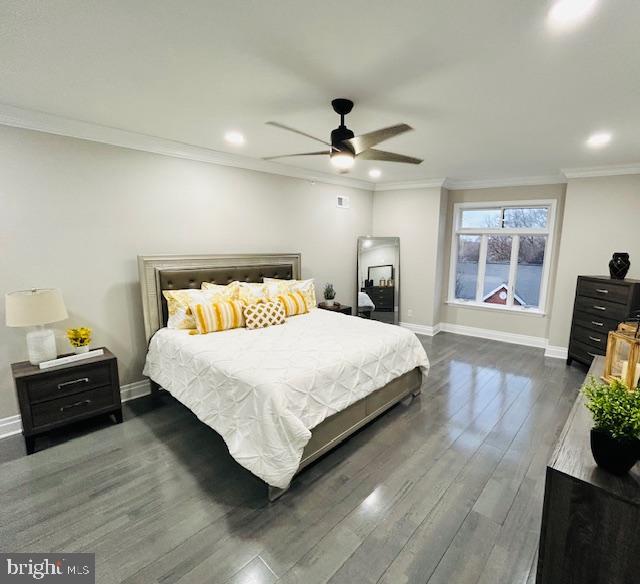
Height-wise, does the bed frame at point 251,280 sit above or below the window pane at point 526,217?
below

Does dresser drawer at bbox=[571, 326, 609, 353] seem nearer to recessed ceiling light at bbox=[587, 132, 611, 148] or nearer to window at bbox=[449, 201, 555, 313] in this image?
window at bbox=[449, 201, 555, 313]

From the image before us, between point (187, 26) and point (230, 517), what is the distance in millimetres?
2633

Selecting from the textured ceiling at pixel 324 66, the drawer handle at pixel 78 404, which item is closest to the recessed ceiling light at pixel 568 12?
the textured ceiling at pixel 324 66

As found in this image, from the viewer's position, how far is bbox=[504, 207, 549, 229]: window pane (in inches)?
202

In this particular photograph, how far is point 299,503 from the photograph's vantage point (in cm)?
210

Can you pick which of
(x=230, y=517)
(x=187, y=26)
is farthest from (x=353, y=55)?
(x=230, y=517)

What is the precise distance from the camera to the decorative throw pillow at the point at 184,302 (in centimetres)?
327

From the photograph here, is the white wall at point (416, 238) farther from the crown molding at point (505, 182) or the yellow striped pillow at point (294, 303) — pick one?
the yellow striped pillow at point (294, 303)

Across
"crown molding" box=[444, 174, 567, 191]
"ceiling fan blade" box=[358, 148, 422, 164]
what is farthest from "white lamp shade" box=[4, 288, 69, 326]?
"crown molding" box=[444, 174, 567, 191]

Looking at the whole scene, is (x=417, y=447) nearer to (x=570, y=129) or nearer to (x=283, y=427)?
(x=283, y=427)

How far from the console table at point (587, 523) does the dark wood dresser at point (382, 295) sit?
4718 mm

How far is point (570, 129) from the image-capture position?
2.86 m

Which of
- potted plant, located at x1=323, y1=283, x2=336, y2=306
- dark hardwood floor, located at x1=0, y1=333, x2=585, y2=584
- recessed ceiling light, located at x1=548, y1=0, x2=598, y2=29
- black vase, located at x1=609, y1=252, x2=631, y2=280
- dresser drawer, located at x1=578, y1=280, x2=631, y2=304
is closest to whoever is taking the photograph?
recessed ceiling light, located at x1=548, y1=0, x2=598, y2=29

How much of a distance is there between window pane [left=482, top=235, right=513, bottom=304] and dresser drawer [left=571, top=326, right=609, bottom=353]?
132cm
